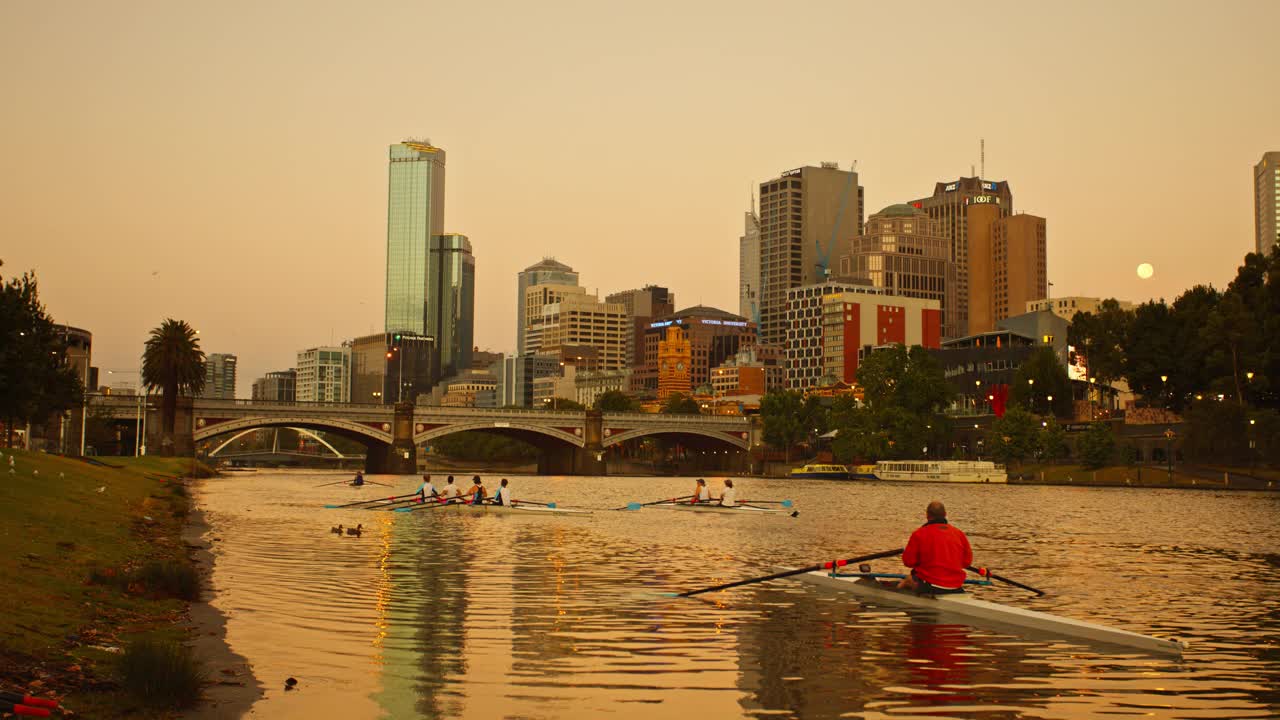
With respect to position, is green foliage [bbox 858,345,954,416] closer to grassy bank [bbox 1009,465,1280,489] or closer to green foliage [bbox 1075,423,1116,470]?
grassy bank [bbox 1009,465,1280,489]

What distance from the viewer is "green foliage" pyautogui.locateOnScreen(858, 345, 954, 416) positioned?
14600 cm

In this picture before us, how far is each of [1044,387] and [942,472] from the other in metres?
30.7

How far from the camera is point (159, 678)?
1302 cm

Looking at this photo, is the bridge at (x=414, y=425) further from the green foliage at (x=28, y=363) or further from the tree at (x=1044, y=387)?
the green foliage at (x=28, y=363)

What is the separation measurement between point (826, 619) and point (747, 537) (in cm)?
2176

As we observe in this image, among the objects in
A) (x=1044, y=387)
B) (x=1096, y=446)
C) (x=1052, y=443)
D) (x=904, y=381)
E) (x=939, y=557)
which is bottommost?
(x=939, y=557)

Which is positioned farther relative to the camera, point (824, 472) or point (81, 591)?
point (824, 472)

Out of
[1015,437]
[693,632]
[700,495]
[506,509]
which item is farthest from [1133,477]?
[693,632]

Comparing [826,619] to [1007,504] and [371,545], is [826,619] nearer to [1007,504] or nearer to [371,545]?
[371,545]

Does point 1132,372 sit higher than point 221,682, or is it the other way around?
point 1132,372

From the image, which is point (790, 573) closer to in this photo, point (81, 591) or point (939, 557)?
point (939, 557)

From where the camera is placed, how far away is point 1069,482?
385 ft

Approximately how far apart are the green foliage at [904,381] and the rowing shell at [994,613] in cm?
12308

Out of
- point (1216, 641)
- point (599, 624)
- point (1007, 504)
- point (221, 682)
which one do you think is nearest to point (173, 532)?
point (599, 624)
